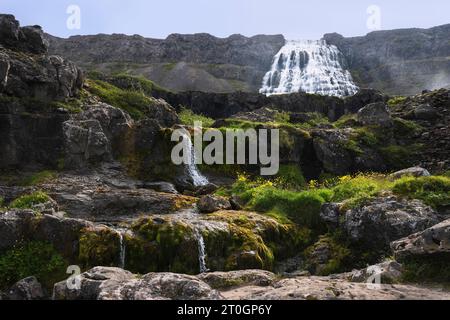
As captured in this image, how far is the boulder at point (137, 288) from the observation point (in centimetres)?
940

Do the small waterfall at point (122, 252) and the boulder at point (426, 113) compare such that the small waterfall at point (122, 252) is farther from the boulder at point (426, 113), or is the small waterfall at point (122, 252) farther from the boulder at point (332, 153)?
the boulder at point (426, 113)

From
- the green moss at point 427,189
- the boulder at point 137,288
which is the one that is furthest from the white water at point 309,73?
the boulder at point 137,288

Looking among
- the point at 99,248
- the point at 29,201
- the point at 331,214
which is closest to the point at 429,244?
the point at 331,214

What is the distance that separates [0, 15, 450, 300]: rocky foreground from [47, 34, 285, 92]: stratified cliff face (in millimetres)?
101056

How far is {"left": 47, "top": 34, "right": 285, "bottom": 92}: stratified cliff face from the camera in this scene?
461 ft

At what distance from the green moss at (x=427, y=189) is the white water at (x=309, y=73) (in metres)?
84.8

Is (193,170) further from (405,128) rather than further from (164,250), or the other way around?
(405,128)

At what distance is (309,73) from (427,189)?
97784mm

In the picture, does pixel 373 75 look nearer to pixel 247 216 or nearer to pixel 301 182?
pixel 301 182

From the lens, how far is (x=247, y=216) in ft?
62.9

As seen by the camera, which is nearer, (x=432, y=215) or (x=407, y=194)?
(x=432, y=215)

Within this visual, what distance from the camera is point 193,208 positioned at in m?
21.0
